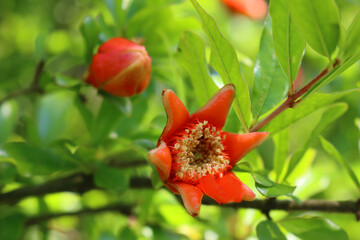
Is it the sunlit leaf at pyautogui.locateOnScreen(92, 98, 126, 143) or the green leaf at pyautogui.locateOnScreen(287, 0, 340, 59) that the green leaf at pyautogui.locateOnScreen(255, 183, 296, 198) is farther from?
the sunlit leaf at pyautogui.locateOnScreen(92, 98, 126, 143)

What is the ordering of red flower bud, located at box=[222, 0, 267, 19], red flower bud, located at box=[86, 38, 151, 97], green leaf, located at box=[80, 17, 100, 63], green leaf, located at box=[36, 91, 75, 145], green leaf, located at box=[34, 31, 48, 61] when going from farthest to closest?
red flower bud, located at box=[222, 0, 267, 19]
green leaf, located at box=[36, 91, 75, 145]
green leaf, located at box=[34, 31, 48, 61]
green leaf, located at box=[80, 17, 100, 63]
red flower bud, located at box=[86, 38, 151, 97]

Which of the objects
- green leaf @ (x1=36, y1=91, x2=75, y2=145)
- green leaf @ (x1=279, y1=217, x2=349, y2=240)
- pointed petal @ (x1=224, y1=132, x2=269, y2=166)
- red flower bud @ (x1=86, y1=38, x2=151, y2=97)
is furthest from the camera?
green leaf @ (x1=36, y1=91, x2=75, y2=145)

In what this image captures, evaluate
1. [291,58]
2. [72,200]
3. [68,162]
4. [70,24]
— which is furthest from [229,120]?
[70,24]

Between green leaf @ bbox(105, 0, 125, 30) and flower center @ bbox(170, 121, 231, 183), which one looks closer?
flower center @ bbox(170, 121, 231, 183)

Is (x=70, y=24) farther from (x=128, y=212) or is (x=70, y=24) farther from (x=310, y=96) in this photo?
(x=310, y=96)

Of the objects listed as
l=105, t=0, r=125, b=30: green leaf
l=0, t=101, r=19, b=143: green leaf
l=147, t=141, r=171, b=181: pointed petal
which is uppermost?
l=105, t=0, r=125, b=30: green leaf

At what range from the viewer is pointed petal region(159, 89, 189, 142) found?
35.0 inches

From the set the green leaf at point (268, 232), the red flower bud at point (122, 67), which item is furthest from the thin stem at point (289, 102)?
the red flower bud at point (122, 67)

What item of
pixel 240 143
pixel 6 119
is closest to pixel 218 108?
pixel 240 143

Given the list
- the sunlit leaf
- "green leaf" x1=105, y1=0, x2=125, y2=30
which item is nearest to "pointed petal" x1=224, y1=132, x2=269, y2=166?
the sunlit leaf

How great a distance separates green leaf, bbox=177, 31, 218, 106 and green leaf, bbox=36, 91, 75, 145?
23.6 inches

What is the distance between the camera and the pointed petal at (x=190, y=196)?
0.82 m

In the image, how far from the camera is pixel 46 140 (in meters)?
1.46

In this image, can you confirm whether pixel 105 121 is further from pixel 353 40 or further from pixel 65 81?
pixel 353 40
